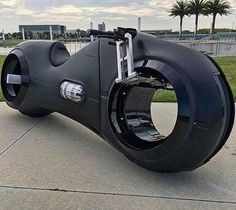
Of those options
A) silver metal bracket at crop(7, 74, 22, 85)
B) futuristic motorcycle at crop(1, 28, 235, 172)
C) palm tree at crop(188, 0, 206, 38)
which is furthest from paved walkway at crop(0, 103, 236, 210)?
palm tree at crop(188, 0, 206, 38)

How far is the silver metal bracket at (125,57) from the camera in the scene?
98.4 inches

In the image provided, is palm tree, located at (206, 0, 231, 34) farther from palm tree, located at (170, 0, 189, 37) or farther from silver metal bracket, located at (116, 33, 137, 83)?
silver metal bracket, located at (116, 33, 137, 83)

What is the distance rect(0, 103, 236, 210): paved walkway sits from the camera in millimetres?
2348

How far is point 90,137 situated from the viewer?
3.74 m

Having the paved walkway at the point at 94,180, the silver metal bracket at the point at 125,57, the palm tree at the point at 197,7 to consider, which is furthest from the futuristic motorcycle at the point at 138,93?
the palm tree at the point at 197,7

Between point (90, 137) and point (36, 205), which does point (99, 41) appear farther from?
point (36, 205)

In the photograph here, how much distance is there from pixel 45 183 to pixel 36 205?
334 mm

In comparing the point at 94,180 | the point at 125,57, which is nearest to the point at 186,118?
the point at 125,57

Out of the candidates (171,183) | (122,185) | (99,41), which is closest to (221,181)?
(171,183)

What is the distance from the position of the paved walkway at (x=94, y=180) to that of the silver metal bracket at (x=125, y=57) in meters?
0.87

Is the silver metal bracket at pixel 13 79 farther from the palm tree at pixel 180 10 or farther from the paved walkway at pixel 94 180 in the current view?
the palm tree at pixel 180 10

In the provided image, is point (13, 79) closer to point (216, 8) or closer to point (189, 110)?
point (189, 110)

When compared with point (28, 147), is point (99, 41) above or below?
above

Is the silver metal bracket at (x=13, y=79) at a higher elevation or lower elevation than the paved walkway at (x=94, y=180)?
higher
